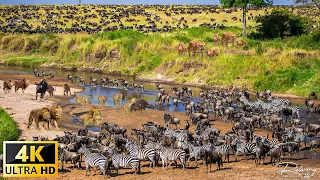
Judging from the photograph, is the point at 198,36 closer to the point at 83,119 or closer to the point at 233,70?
the point at 233,70

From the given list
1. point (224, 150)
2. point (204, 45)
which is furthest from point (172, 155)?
point (204, 45)

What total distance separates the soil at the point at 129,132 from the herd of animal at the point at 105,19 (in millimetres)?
36999

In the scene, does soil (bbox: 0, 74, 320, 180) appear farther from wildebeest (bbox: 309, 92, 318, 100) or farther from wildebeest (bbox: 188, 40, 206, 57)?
wildebeest (bbox: 188, 40, 206, 57)

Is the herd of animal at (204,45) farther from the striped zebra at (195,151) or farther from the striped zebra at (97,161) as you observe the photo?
the striped zebra at (97,161)

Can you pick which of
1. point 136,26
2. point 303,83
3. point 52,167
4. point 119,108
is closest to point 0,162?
point 52,167

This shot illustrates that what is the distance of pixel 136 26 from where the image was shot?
7956 centimetres

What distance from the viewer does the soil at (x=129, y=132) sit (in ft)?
60.8

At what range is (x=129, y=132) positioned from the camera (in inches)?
1045

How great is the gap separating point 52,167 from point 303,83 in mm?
28771

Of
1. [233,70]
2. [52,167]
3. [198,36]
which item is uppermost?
[198,36]

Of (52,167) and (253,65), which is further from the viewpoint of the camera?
(253,65)

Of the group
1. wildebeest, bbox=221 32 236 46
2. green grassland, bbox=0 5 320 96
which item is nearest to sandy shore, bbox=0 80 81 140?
green grassland, bbox=0 5 320 96

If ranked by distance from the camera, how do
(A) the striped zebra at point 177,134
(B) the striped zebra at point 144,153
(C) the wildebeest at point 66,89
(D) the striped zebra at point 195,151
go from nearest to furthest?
(B) the striped zebra at point 144,153 < (D) the striped zebra at point 195,151 < (A) the striped zebra at point 177,134 < (C) the wildebeest at point 66,89

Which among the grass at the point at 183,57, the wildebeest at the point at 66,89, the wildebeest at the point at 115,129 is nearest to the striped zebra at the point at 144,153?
the wildebeest at the point at 115,129
